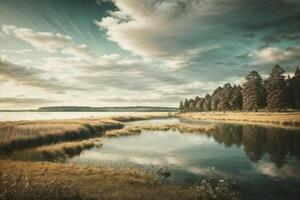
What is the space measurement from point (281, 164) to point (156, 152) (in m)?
14.1

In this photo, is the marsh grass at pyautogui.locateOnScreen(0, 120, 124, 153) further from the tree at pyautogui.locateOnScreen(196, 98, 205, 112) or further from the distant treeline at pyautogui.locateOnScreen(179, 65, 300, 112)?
the tree at pyautogui.locateOnScreen(196, 98, 205, 112)

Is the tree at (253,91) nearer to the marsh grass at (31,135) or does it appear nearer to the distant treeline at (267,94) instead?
the distant treeline at (267,94)

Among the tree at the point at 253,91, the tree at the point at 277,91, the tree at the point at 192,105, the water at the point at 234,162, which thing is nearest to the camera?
the water at the point at 234,162

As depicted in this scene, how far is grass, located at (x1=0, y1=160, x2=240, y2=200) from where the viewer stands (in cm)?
1359

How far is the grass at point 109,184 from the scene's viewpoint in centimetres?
1359

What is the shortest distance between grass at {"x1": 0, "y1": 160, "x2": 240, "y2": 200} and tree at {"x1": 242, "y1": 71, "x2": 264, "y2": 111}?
82.7 meters

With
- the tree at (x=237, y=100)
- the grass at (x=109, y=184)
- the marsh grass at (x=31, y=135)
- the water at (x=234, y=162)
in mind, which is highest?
the tree at (x=237, y=100)

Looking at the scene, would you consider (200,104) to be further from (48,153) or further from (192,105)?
(48,153)

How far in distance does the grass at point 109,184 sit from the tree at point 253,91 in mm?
82663

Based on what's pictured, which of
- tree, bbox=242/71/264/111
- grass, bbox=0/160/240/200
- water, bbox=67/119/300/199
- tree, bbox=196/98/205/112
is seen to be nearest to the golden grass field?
grass, bbox=0/160/240/200

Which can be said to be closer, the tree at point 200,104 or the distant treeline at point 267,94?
the distant treeline at point 267,94

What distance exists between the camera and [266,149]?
33.6 m

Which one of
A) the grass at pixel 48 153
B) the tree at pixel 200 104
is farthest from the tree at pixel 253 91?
the grass at pixel 48 153

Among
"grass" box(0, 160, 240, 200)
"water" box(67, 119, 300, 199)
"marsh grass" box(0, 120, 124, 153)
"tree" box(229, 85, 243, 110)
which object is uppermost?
"tree" box(229, 85, 243, 110)
